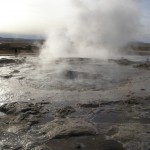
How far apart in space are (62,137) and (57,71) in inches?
359

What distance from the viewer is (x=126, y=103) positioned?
360 inches

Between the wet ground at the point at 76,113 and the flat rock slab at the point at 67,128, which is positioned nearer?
the wet ground at the point at 76,113

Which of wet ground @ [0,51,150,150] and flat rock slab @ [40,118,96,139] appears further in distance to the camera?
flat rock slab @ [40,118,96,139]

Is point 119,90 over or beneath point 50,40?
beneath

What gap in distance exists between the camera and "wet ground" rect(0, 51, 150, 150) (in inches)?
231

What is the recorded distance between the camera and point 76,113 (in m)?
7.89

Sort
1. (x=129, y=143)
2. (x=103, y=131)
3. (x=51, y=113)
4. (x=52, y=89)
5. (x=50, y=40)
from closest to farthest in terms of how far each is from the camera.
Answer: (x=129, y=143) < (x=103, y=131) < (x=51, y=113) < (x=52, y=89) < (x=50, y=40)

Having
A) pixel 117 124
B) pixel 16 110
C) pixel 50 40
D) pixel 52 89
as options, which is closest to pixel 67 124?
pixel 117 124

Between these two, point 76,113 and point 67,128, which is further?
point 76,113

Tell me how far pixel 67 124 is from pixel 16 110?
1854mm

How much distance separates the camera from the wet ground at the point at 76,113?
5.87 metres

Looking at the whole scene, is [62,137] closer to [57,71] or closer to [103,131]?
[103,131]

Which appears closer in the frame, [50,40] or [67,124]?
[67,124]

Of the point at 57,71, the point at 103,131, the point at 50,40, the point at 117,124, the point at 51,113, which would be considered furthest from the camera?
the point at 50,40
